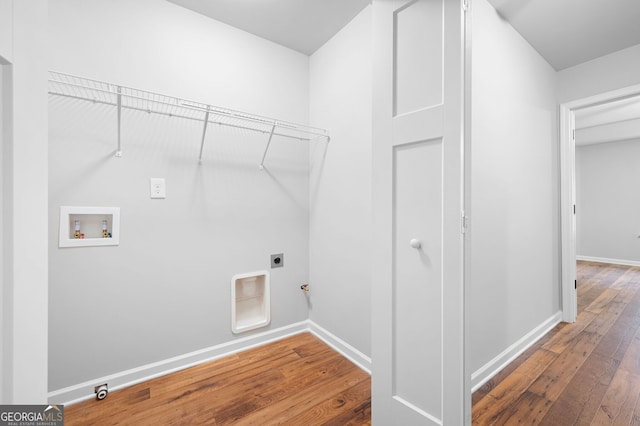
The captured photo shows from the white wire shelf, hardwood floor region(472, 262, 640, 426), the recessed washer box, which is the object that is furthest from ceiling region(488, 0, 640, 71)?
the recessed washer box

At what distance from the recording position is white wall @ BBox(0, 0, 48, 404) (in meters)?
0.48

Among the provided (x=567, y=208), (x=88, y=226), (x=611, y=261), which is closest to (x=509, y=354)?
(x=567, y=208)

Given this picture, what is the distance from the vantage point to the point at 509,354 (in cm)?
184

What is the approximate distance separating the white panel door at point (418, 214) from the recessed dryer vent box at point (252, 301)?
1106 mm

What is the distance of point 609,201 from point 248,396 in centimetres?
689

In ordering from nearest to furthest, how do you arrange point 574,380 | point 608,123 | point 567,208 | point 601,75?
1. point 574,380
2. point 601,75
3. point 567,208
4. point 608,123

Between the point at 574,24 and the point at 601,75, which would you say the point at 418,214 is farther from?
the point at 601,75

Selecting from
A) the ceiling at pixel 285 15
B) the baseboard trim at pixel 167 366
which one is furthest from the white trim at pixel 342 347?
the ceiling at pixel 285 15

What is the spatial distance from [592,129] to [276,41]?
5709mm

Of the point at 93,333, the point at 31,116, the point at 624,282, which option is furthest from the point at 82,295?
the point at 624,282

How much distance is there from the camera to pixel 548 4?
1674 mm

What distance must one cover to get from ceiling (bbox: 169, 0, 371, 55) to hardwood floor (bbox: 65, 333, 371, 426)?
2.44m

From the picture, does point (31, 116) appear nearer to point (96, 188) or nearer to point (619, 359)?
point (96, 188)

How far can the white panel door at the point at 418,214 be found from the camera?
967 mm
